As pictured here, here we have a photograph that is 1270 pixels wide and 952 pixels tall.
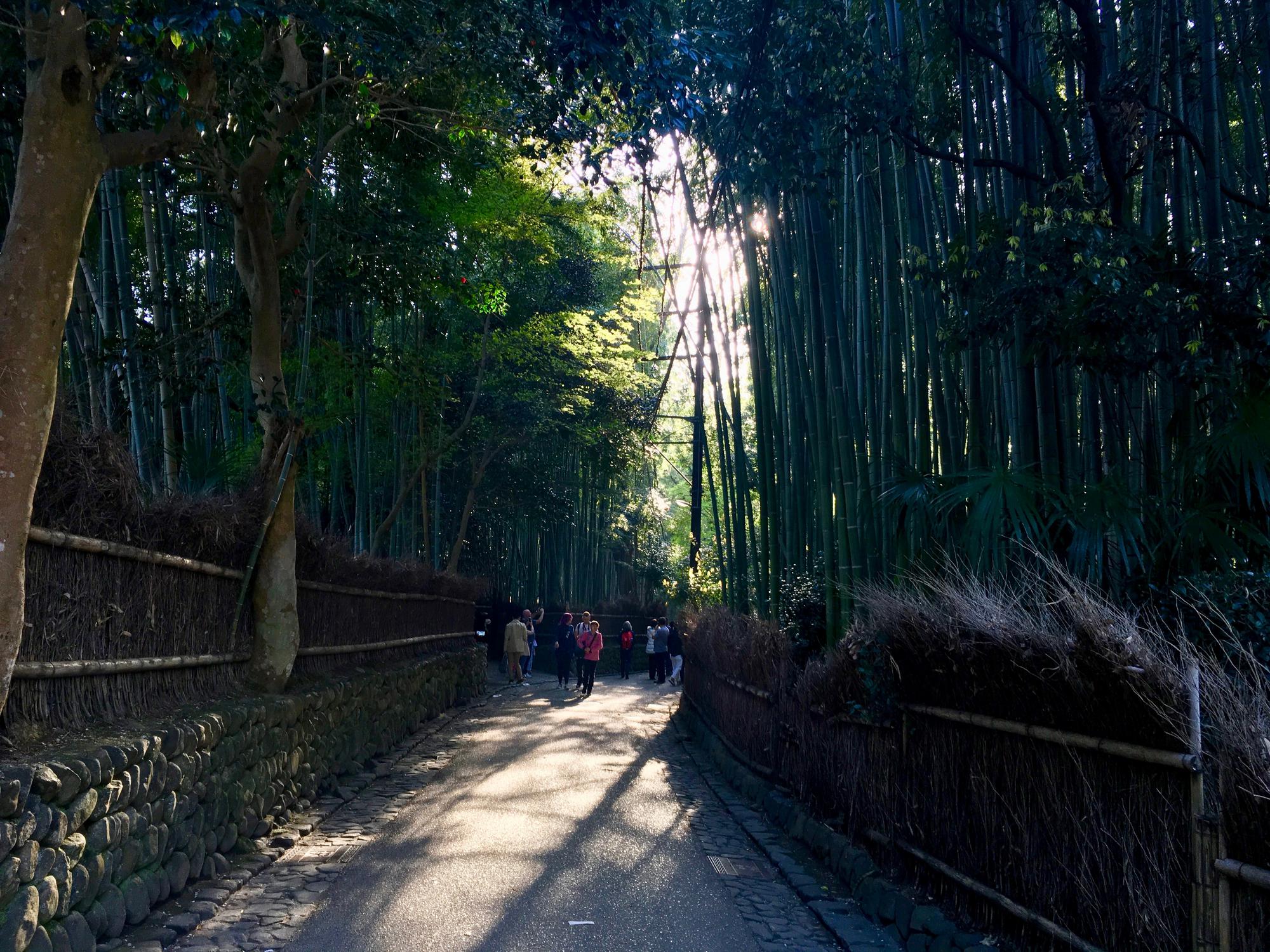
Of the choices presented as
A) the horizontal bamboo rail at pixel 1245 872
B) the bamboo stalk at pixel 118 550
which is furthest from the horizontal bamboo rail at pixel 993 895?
the bamboo stalk at pixel 118 550

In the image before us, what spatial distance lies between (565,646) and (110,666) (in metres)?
14.0

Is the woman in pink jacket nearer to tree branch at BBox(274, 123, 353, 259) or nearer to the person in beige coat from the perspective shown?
the person in beige coat

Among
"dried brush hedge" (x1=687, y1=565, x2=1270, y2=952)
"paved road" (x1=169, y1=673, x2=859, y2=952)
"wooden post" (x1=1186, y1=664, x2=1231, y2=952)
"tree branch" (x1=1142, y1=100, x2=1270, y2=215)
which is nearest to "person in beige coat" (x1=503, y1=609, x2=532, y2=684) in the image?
"paved road" (x1=169, y1=673, x2=859, y2=952)

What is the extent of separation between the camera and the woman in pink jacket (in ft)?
57.2

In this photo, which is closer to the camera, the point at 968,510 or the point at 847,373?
the point at 968,510

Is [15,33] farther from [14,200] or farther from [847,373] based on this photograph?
[847,373]

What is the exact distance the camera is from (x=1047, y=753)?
3914 millimetres

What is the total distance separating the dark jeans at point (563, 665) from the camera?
61.6 feet

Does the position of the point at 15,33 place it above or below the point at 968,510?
above

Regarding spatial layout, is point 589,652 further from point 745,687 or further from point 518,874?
point 518,874

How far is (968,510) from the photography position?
573 centimetres

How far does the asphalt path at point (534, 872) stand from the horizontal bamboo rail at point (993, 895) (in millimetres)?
787

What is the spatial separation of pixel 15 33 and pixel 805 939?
575cm

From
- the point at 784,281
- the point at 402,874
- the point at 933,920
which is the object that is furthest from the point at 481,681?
the point at 933,920
